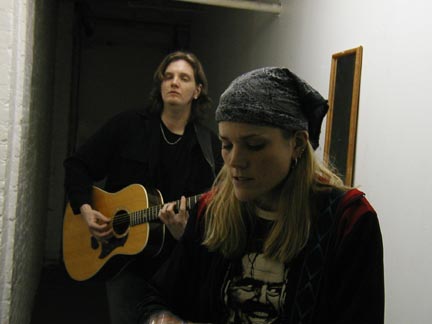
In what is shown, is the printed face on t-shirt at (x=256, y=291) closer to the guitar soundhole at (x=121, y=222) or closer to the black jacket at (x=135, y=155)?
the black jacket at (x=135, y=155)

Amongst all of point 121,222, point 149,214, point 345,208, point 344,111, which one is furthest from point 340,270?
point 121,222

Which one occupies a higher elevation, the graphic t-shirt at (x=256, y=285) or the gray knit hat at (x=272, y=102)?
the gray knit hat at (x=272, y=102)

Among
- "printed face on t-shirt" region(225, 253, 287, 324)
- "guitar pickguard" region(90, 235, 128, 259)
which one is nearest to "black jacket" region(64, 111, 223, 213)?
"guitar pickguard" region(90, 235, 128, 259)

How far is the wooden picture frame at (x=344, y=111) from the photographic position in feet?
6.31

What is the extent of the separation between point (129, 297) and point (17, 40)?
45.1 inches

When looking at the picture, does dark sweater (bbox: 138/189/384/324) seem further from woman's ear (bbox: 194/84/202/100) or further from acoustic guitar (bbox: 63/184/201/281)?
woman's ear (bbox: 194/84/202/100)

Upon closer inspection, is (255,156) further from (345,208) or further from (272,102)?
(345,208)

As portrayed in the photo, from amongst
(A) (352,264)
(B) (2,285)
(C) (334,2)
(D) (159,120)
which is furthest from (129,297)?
(C) (334,2)

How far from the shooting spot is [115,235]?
2328 mm

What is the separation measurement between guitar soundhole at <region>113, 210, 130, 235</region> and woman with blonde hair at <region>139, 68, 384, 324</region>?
1.08 m

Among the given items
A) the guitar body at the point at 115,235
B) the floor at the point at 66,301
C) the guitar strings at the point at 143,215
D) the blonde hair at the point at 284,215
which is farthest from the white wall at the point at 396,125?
the floor at the point at 66,301

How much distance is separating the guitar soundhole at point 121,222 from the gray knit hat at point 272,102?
1284mm

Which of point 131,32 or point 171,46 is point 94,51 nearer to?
point 131,32

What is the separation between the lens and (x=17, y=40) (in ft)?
6.55
